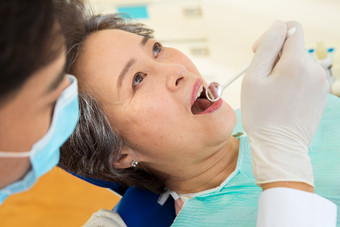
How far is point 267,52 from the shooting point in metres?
1.01

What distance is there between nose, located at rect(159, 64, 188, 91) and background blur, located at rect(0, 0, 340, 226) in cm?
48

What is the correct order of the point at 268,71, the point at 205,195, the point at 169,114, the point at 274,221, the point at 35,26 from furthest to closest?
1. the point at 205,195
2. the point at 169,114
3. the point at 268,71
4. the point at 274,221
5. the point at 35,26

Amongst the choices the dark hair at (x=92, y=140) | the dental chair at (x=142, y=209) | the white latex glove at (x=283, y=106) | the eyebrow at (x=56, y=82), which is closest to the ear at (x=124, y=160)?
the dark hair at (x=92, y=140)

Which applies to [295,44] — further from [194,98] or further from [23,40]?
[23,40]

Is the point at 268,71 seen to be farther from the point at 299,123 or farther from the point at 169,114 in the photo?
the point at 169,114

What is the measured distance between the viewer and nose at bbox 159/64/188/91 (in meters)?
1.18

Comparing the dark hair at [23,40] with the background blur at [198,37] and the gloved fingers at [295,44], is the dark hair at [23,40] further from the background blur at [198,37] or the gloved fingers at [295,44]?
the background blur at [198,37]

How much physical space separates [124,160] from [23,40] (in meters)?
0.80

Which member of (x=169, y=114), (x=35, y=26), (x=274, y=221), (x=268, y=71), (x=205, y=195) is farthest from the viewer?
(x=205, y=195)

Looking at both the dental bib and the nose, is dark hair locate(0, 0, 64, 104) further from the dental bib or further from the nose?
the dental bib

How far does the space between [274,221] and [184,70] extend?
564 mm

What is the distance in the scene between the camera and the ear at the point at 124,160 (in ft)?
4.13

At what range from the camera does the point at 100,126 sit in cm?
120

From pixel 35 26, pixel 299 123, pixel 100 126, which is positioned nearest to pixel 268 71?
pixel 299 123
